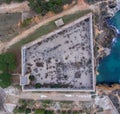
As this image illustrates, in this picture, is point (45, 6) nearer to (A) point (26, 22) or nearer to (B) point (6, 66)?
(A) point (26, 22)

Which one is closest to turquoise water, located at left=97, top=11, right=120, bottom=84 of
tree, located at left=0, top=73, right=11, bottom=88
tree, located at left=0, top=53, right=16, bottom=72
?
tree, located at left=0, top=53, right=16, bottom=72

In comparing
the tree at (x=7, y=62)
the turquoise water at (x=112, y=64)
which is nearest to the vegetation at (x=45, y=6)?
the tree at (x=7, y=62)

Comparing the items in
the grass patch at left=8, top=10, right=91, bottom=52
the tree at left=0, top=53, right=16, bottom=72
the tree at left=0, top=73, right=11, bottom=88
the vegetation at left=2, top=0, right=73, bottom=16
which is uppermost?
the vegetation at left=2, top=0, right=73, bottom=16

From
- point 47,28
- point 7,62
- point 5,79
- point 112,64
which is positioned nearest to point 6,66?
point 7,62

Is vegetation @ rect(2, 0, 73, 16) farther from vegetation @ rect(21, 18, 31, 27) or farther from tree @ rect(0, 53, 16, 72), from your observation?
tree @ rect(0, 53, 16, 72)

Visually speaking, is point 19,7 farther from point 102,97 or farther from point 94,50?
point 102,97

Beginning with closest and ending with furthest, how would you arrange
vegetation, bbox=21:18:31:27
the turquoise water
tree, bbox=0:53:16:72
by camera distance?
tree, bbox=0:53:16:72 < vegetation, bbox=21:18:31:27 < the turquoise water
